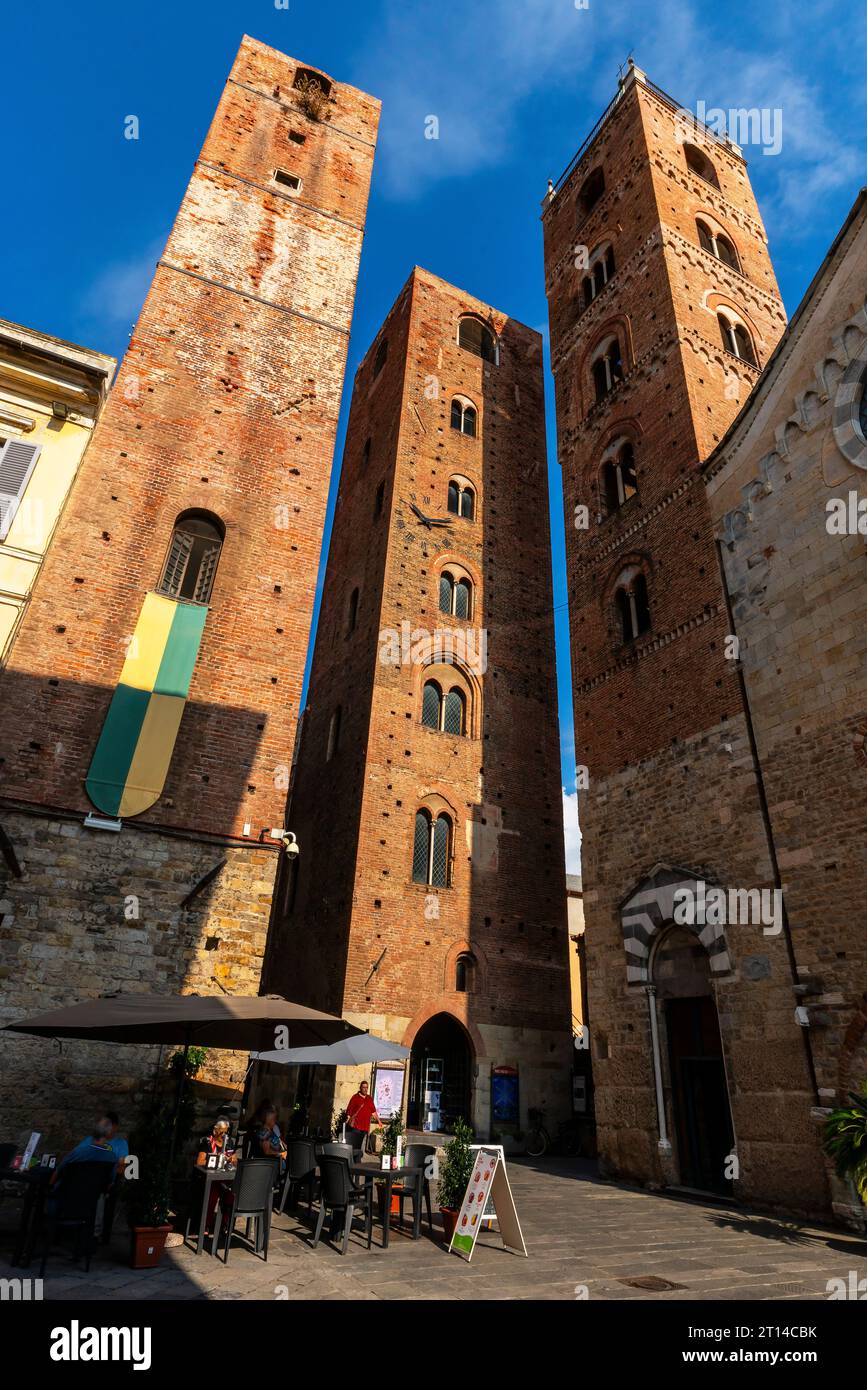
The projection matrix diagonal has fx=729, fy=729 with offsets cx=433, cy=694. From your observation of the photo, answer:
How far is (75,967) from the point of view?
9500mm

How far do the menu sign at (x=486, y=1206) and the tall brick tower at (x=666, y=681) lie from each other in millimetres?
5019

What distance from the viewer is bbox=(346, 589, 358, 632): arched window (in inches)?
932

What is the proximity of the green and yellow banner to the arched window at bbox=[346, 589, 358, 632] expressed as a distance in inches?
446

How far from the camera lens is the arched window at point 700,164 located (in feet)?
78.9

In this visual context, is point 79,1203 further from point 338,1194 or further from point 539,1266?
point 539,1266

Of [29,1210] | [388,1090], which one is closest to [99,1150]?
[29,1210]

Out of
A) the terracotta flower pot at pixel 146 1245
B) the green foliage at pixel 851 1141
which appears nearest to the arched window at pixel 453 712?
the green foliage at pixel 851 1141

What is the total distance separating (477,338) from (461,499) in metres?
9.23

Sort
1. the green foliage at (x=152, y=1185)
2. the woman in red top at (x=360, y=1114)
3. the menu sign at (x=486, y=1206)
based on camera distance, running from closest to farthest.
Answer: the green foliage at (x=152, y=1185) < the menu sign at (x=486, y=1206) < the woman in red top at (x=360, y=1114)

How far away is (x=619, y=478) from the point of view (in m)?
18.5

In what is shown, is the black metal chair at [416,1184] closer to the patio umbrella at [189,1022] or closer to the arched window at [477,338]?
the patio umbrella at [189,1022]

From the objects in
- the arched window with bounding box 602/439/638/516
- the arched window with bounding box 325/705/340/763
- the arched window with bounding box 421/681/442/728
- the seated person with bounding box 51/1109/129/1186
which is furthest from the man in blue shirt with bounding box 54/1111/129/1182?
the arched window with bounding box 602/439/638/516

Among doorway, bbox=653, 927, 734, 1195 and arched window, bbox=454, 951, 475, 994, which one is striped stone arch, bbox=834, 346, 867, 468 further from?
arched window, bbox=454, 951, 475, 994
